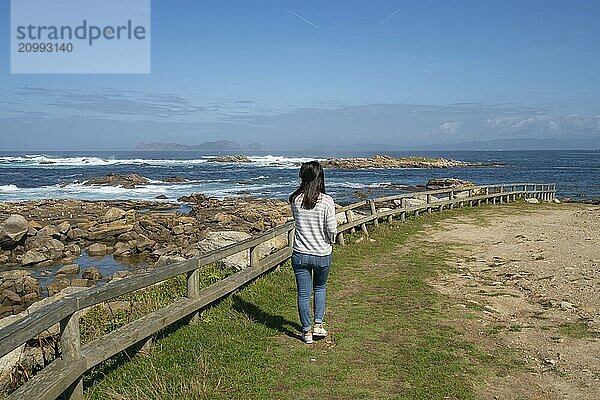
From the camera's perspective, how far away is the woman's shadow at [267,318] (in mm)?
7062

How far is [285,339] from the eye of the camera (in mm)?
6734

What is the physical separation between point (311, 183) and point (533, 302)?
4.67m

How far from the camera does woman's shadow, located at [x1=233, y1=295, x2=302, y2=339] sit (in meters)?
7.06

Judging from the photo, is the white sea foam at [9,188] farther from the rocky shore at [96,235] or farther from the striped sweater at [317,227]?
the striped sweater at [317,227]

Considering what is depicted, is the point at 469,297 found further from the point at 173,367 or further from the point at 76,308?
the point at 76,308

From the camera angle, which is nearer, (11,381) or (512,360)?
(11,381)

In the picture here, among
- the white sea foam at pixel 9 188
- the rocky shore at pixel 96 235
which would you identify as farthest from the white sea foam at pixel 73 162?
the rocky shore at pixel 96 235

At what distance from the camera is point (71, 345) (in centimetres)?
456

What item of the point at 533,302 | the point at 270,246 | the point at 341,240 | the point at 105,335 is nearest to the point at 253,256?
the point at 270,246

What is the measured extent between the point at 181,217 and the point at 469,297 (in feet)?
69.9

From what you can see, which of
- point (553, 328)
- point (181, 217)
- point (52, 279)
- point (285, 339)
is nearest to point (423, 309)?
point (553, 328)

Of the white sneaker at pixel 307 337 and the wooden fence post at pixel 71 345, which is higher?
the wooden fence post at pixel 71 345

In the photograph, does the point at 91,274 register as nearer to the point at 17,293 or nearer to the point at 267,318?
the point at 17,293

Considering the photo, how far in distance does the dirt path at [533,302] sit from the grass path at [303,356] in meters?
0.42
